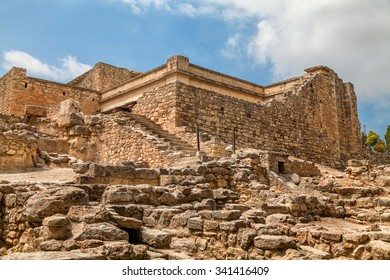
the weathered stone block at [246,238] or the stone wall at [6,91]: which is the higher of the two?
the stone wall at [6,91]

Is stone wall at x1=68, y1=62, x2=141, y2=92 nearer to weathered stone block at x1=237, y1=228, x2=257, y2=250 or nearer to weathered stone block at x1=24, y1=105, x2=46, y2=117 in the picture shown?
weathered stone block at x1=24, y1=105, x2=46, y2=117

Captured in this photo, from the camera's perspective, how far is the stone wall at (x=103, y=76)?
24.2 metres

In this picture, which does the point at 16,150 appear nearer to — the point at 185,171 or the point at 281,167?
the point at 185,171

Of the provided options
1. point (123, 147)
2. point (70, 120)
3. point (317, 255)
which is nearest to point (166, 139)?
point (123, 147)

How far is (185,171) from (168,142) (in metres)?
4.27

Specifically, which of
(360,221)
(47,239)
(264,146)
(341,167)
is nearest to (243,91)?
(264,146)

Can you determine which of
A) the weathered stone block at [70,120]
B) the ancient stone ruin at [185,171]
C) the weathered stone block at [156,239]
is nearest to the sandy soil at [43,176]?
the ancient stone ruin at [185,171]

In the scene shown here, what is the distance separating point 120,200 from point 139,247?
2.38m

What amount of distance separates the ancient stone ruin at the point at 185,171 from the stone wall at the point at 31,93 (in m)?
0.07

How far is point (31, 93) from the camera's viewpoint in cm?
2003

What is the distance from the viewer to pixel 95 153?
1633 cm

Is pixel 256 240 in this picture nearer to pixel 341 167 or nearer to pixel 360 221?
pixel 360 221

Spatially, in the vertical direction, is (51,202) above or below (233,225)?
above

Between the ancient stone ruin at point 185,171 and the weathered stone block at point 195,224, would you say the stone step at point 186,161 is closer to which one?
the ancient stone ruin at point 185,171
